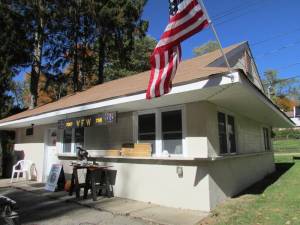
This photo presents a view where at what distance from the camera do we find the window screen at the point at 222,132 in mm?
8711

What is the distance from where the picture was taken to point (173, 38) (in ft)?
18.9

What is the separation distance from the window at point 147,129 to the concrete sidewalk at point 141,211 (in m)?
1.66

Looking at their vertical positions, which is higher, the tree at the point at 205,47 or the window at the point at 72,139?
the tree at the point at 205,47

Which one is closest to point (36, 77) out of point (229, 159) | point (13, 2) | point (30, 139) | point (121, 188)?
point (13, 2)

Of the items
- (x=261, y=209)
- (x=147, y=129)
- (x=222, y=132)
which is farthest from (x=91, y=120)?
(x=261, y=209)

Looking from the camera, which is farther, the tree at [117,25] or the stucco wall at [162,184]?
the tree at [117,25]

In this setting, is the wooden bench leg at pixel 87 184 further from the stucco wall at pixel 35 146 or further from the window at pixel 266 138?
the window at pixel 266 138

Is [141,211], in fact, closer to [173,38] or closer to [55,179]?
[173,38]

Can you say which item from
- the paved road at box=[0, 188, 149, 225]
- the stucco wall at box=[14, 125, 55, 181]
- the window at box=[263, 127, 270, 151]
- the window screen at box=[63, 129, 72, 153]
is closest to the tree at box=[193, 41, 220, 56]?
the window at box=[263, 127, 270, 151]

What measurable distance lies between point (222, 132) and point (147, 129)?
7.17 ft

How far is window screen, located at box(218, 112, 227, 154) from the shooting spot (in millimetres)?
8711

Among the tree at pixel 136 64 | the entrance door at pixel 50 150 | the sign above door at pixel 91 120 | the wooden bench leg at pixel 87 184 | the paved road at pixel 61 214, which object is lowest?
the paved road at pixel 61 214

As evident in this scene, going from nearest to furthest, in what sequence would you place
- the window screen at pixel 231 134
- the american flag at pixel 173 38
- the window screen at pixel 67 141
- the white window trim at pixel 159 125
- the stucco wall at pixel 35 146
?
the american flag at pixel 173 38 → the white window trim at pixel 159 125 → the window screen at pixel 231 134 → the window screen at pixel 67 141 → the stucco wall at pixel 35 146

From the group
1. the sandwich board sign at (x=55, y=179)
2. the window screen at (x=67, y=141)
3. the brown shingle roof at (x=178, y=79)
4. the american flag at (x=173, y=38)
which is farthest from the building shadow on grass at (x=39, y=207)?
the american flag at (x=173, y=38)
